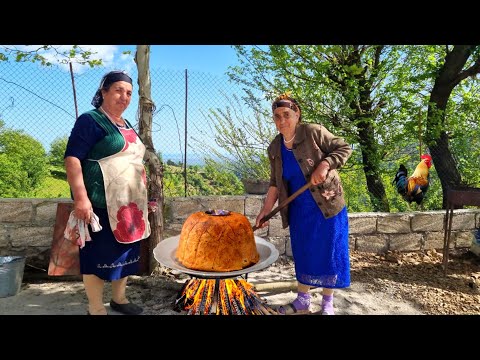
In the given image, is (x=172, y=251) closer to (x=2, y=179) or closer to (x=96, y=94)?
(x=96, y=94)

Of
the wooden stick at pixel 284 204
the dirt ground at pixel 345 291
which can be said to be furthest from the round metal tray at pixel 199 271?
the dirt ground at pixel 345 291

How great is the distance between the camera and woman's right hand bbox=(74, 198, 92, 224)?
7.71 feet

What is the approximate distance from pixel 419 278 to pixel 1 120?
16.7 ft

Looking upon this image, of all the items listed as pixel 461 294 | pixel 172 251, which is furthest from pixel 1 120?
pixel 461 294

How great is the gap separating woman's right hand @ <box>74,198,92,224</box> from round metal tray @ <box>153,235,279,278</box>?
48cm

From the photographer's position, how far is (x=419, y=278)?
404 cm

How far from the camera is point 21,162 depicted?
4.50 metres

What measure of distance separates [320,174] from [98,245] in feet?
5.25

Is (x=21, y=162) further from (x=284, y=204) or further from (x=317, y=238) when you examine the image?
(x=317, y=238)

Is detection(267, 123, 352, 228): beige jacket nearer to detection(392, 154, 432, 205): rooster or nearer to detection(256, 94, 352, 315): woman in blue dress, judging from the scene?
detection(256, 94, 352, 315): woman in blue dress

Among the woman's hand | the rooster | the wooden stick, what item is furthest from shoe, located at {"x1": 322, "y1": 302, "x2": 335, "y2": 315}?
the rooster

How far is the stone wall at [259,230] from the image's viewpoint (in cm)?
381

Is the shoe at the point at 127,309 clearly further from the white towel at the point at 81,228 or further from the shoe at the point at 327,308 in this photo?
the shoe at the point at 327,308

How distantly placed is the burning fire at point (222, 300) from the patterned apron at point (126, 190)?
0.67m
